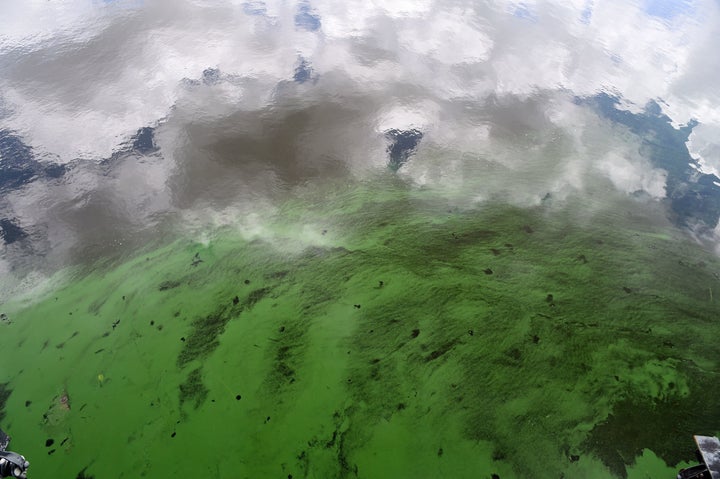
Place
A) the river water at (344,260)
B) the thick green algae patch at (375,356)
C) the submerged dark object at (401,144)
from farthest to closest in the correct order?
the submerged dark object at (401,144) → the river water at (344,260) → the thick green algae patch at (375,356)

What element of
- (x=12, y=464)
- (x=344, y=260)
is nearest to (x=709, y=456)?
(x=344, y=260)

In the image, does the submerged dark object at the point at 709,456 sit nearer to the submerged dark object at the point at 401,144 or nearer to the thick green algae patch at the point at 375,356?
the thick green algae patch at the point at 375,356

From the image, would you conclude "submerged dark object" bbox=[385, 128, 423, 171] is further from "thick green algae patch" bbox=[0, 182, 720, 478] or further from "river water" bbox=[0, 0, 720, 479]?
"thick green algae patch" bbox=[0, 182, 720, 478]

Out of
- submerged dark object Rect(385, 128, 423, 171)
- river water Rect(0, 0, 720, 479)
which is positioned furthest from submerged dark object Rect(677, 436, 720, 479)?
submerged dark object Rect(385, 128, 423, 171)

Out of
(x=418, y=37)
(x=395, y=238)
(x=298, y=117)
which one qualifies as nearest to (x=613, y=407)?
(x=395, y=238)

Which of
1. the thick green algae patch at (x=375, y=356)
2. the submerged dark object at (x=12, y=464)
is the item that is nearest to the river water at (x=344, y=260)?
the thick green algae patch at (x=375, y=356)

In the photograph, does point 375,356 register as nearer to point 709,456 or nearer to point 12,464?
point 709,456
